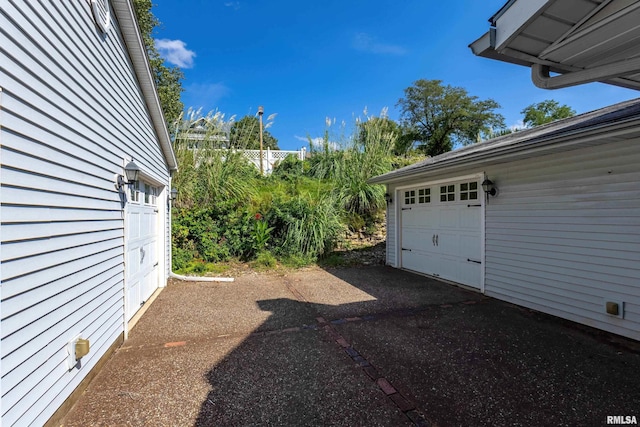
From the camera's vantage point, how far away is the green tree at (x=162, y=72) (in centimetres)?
1087

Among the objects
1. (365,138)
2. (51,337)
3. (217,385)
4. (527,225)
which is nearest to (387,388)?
(217,385)

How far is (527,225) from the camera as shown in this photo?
4277 millimetres

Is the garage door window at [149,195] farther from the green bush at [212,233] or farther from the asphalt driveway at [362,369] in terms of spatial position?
the green bush at [212,233]

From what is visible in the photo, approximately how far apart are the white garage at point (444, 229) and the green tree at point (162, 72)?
898cm

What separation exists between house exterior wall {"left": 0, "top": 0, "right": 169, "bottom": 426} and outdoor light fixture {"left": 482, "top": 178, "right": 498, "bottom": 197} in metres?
5.20

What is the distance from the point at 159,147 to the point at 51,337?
167 inches

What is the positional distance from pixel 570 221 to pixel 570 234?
167 mm

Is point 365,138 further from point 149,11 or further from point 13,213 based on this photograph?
point 149,11

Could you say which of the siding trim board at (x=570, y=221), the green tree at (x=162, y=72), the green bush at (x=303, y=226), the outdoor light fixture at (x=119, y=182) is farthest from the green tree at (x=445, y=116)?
the outdoor light fixture at (x=119, y=182)

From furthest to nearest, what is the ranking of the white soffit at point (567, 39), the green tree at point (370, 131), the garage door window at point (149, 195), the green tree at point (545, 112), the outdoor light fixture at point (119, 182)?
the green tree at point (545, 112)
the green tree at point (370, 131)
the garage door window at point (149, 195)
the outdoor light fixture at point (119, 182)
the white soffit at point (567, 39)

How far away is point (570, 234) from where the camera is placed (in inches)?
148

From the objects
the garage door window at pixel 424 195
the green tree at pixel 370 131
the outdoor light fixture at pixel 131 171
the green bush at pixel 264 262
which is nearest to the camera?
the outdoor light fixture at pixel 131 171

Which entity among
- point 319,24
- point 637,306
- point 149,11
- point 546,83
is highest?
point 149,11

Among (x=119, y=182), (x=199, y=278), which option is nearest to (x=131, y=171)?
(x=119, y=182)
